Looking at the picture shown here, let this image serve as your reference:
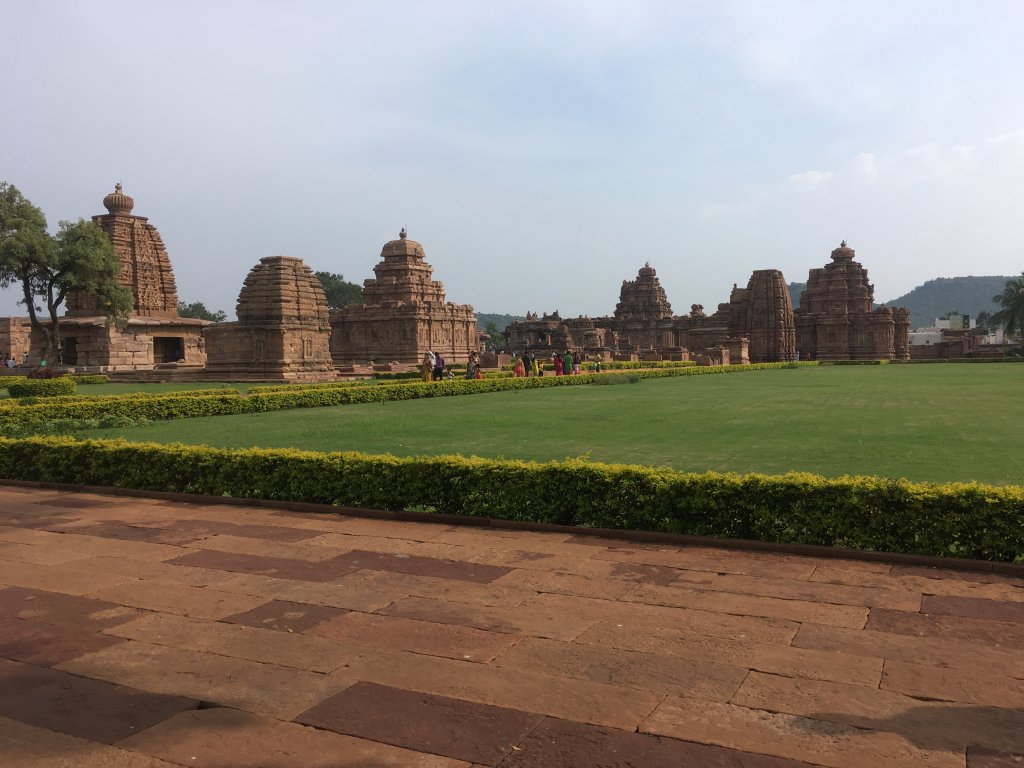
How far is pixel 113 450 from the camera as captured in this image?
29.6 feet

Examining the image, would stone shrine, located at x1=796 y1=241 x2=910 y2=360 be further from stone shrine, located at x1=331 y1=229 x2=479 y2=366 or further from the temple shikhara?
stone shrine, located at x1=331 y1=229 x2=479 y2=366

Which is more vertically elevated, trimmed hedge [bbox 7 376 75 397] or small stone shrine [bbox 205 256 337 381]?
small stone shrine [bbox 205 256 337 381]

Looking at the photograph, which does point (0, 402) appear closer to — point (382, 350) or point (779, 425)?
point (779, 425)

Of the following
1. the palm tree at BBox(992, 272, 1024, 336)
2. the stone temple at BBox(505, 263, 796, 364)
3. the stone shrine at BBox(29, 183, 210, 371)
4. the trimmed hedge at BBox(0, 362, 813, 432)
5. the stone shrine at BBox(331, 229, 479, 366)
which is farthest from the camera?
the palm tree at BBox(992, 272, 1024, 336)

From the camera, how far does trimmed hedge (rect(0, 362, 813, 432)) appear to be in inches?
591

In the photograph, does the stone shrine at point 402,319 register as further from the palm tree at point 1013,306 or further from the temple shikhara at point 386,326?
the palm tree at point 1013,306

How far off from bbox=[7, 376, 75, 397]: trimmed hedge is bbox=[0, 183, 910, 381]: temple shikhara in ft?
31.1

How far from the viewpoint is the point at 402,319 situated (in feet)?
143

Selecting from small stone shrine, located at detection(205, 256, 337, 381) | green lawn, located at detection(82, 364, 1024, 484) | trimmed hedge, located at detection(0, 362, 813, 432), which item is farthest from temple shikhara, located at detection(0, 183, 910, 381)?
green lawn, located at detection(82, 364, 1024, 484)

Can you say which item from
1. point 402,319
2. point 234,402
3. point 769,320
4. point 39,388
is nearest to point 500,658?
point 234,402

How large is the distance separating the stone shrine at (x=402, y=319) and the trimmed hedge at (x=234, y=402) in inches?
706

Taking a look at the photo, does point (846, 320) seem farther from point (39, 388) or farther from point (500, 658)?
point (500, 658)

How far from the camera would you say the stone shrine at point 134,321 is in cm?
3356

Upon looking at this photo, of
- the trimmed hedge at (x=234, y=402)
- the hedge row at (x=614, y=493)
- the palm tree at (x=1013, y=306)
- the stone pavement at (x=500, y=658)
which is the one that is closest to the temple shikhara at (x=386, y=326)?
the palm tree at (x=1013, y=306)
